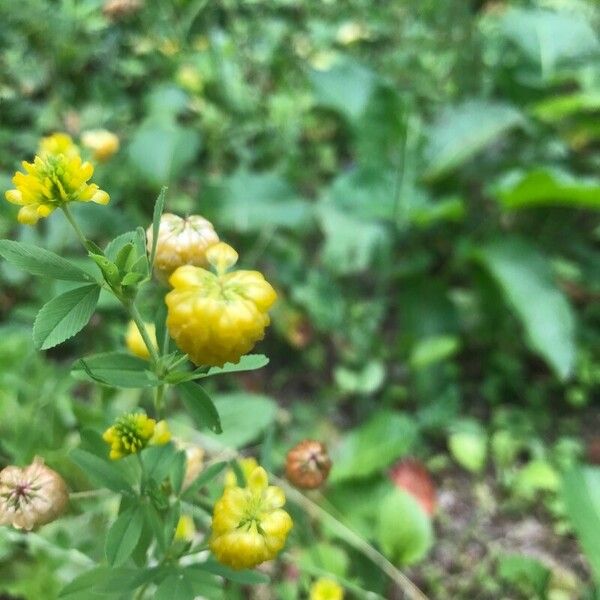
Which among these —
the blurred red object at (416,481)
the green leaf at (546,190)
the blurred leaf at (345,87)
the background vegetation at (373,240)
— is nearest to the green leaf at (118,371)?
the background vegetation at (373,240)

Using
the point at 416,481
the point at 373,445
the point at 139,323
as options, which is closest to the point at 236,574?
the point at 139,323

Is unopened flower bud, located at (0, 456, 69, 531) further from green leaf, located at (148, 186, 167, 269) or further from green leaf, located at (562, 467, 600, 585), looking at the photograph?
green leaf, located at (562, 467, 600, 585)

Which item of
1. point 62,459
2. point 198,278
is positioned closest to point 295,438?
point 62,459

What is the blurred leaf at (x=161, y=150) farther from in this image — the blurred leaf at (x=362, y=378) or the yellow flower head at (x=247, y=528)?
the yellow flower head at (x=247, y=528)

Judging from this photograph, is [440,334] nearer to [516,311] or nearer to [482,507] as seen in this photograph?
[516,311]

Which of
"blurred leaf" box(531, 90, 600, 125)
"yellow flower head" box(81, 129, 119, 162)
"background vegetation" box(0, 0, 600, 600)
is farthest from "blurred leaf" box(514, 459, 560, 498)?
"yellow flower head" box(81, 129, 119, 162)
